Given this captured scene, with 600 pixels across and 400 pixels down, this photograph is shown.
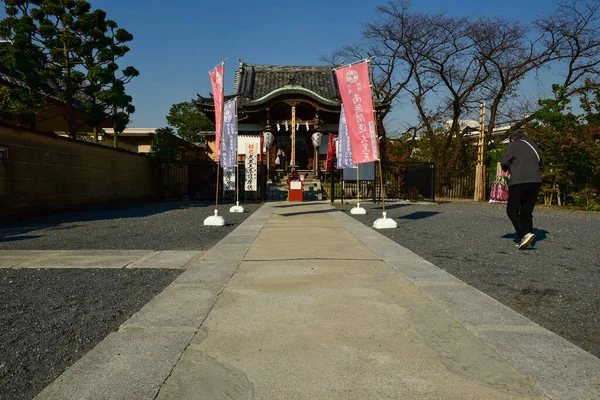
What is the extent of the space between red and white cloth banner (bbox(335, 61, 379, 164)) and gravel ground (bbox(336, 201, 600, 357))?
73.6 inches

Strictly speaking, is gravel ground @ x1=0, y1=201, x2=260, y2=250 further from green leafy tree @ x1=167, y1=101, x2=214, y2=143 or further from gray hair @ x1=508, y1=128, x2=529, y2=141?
green leafy tree @ x1=167, y1=101, x2=214, y2=143

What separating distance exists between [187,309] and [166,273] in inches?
52.4

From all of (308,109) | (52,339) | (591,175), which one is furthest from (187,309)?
(308,109)

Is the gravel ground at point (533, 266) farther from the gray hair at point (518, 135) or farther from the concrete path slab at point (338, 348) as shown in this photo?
the gray hair at point (518, 135)

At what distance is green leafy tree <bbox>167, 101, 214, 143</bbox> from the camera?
37656 mm

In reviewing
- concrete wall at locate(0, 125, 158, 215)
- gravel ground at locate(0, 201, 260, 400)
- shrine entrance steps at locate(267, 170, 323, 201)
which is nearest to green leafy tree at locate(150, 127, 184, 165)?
concrete wall at locate(0, 125, 158, 215)

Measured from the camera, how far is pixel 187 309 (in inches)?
118

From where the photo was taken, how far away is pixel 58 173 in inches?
411

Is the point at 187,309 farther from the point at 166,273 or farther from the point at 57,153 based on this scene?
the point at 57,153

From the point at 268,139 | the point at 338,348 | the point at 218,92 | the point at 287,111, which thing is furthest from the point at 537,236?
the point at 287,111

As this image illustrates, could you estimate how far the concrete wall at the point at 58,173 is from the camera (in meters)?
8.78

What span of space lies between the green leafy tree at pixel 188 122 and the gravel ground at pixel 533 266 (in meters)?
32.4

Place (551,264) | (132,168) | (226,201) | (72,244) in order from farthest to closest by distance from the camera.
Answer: (226,201) < (132,168) < (72,244) < (551,264)

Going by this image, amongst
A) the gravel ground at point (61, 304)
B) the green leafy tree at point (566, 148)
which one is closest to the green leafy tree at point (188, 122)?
the green leafy tree at point (566, 148)
